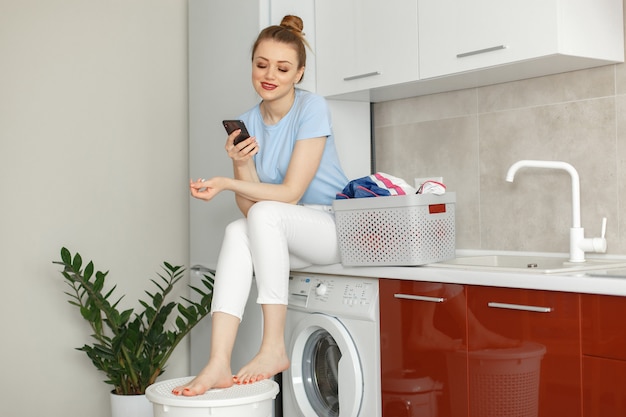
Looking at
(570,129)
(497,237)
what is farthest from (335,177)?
(570,129)

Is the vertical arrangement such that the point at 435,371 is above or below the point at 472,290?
below

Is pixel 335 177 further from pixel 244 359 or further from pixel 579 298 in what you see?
pixel 579 298

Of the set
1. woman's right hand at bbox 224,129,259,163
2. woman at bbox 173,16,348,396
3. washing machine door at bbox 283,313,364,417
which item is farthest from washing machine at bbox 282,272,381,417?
woman's right hand at bbox 224,129,259,163

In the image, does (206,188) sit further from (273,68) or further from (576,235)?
(576,235)

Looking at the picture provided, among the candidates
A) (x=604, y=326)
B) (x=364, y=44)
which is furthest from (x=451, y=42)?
(x=604, y=326)

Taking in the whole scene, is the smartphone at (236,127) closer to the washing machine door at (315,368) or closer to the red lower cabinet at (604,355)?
the washing machine door at (315,368)

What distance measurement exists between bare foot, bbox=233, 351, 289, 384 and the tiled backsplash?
914 mm

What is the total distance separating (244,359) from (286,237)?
0.81 metres

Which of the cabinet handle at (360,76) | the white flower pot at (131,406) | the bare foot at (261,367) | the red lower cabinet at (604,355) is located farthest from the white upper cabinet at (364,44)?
the white flower pot at (131,406)

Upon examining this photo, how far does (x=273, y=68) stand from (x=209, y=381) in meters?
1.07

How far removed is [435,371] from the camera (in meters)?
2.41

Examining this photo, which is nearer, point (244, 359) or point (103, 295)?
point (244, 359)

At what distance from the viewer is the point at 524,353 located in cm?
214

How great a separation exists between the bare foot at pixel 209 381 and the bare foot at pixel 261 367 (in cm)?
5
